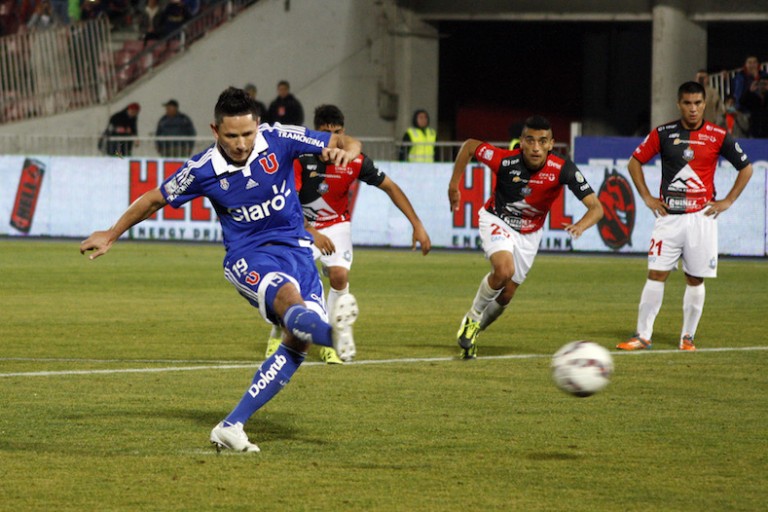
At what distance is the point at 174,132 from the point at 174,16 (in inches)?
244

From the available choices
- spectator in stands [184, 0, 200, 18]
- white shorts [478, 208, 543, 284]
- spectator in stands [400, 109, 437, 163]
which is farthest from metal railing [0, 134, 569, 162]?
white shorts [478, 208, 543, 284]

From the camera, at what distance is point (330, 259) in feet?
41.1

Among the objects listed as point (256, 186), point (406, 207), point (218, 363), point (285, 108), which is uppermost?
point (285, 108)

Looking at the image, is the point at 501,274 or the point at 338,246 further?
the point at 338,246

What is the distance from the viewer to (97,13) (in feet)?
112

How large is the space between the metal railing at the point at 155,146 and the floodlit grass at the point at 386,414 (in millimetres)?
9579

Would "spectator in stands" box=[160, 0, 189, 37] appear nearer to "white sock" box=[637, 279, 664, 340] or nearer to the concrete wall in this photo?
the concrete wall

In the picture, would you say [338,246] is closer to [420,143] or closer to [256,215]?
[256,215]

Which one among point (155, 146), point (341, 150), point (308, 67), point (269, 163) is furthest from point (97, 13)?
point (341, 150)

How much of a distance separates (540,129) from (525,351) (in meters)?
1.85

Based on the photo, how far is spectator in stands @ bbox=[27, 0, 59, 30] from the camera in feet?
113

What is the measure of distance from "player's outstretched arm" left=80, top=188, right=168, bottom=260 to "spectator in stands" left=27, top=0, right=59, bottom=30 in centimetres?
2754

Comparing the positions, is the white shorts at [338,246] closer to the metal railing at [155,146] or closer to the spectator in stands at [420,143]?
the metal railing at [155,146]

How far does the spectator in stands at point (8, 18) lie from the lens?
35.4 metres
